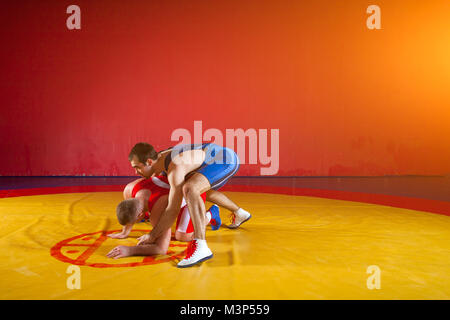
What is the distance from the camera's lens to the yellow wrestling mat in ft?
4.43

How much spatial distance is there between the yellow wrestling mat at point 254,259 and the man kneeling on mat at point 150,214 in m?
0.06

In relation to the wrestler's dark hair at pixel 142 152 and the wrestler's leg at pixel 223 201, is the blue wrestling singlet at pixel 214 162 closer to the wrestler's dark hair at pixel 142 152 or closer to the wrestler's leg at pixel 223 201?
the wrestler's dark hair at pixel 142 152

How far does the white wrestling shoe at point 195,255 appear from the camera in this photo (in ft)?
5.40

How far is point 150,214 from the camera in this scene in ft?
7.14

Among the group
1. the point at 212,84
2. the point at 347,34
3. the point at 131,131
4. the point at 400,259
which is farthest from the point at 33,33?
the point at 400,259

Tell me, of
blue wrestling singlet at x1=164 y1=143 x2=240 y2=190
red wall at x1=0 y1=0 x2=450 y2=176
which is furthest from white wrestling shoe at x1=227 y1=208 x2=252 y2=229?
red wall at x1=0 y1=0 x2=450 y2=176

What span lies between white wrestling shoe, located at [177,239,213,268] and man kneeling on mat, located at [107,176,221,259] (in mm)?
194

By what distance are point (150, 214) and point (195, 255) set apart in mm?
579
